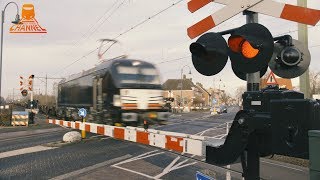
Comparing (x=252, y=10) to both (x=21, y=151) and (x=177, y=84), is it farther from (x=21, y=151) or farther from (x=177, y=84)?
(x=177, y=84)

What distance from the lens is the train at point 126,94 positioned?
15.3 m

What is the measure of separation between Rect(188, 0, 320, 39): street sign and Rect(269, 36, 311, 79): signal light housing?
408mm

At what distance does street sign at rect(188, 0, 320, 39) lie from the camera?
2.62 metres

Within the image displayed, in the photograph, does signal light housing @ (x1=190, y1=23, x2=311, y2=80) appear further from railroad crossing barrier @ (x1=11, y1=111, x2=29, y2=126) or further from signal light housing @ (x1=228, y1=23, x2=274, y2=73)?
railroad crossing barrier @ (x1=11, y1=111, x2=29, y2=126)

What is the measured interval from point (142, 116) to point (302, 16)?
13186 millimetres

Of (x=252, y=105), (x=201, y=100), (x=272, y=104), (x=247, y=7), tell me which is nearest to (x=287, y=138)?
(x=272, y=104)

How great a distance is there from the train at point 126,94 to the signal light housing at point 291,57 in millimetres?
12257

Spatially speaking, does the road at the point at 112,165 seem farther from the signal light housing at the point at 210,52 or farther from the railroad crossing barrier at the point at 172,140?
the signal light housing at the point at 210,52

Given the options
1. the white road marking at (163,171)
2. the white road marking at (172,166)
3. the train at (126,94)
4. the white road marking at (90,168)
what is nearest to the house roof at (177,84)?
the train at (126,94)

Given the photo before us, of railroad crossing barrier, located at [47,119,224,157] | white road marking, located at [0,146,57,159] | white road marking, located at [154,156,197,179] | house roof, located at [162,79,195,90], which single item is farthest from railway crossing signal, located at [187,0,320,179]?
house roof, located at [162,79,195,90]

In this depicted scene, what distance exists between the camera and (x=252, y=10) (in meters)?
2.88

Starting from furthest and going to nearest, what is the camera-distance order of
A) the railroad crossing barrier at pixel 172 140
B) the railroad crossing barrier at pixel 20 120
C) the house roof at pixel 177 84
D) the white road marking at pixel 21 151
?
the house roof at pixel 177 84, the railroad crossing barrier at pixel 20 120, the white road marking at pixel 21 151, the railroad crossing barrier at pixel 172 140

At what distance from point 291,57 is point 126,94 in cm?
1278

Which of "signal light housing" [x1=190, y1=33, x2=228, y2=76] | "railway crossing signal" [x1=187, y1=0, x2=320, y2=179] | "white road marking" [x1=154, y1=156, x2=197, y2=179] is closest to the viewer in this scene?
"railway crossing signal" [x1=187, y1=0, x2=320, y2=179]
